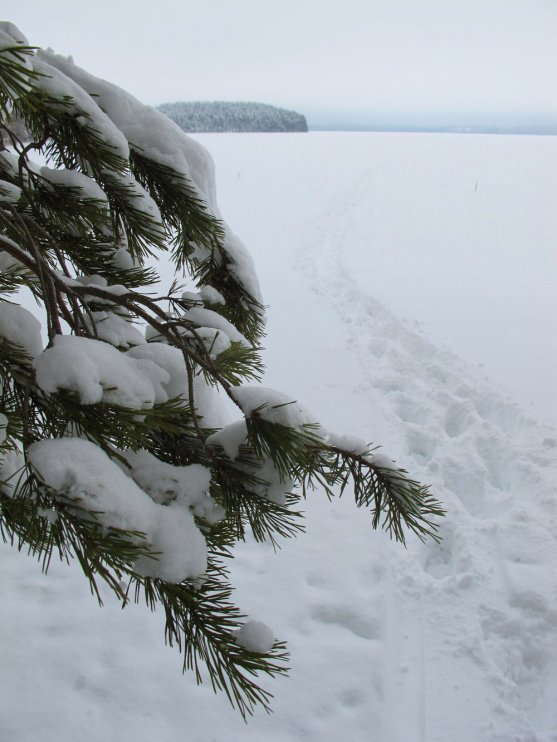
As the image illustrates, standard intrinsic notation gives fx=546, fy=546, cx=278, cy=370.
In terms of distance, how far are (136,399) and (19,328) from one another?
0.36m

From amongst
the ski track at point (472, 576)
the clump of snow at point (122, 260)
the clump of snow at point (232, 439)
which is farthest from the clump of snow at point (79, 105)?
the ski track at point (472, 576)

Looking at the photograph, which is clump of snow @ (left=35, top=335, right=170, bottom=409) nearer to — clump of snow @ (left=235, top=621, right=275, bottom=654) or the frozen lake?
clump of snow @ (left=235, top=621, right=275, bottom=654)

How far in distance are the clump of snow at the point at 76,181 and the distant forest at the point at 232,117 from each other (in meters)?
37.6

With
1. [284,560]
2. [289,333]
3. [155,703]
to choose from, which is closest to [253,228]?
[289,333]

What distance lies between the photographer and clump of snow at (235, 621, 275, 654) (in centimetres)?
94

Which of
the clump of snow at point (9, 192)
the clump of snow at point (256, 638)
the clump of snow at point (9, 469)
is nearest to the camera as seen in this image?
the clump of snow at point (256, 638)

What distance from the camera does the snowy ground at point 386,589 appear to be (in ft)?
8.72

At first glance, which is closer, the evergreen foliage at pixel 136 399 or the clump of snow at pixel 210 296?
the evergreen foliage at pixel 136 399

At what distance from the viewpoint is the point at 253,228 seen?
15008 mm

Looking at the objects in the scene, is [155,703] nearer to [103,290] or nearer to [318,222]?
[103,290]

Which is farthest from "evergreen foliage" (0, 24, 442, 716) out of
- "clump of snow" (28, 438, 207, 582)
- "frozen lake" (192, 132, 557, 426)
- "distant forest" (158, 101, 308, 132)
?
"distant forest" (158, 101, 308, 132)

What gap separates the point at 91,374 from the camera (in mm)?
868

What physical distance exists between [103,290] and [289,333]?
6577 mm

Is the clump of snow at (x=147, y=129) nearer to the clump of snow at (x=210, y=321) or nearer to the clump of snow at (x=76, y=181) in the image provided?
the clump of snow at (x=76, y=181)
